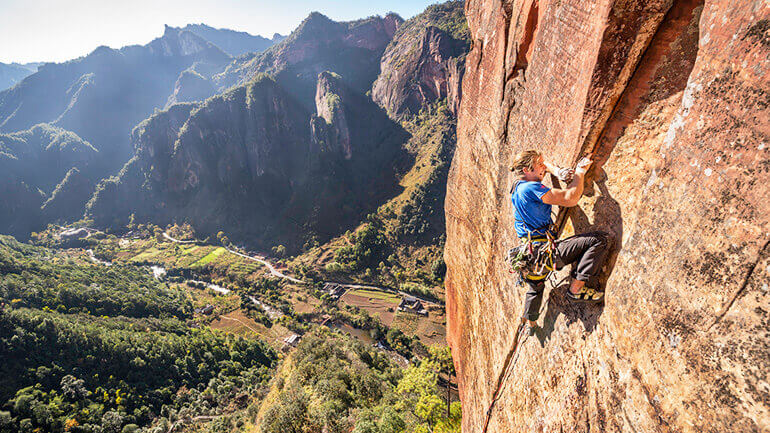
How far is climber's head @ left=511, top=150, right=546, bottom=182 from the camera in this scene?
17.9ft

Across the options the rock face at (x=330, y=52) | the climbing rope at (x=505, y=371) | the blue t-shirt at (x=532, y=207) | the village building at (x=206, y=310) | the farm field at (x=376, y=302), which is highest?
the rock face at (x=330, y=52)

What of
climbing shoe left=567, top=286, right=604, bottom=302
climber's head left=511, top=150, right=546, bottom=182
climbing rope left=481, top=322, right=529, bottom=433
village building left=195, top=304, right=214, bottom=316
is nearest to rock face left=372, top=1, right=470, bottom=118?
village building left=195, top=304, right=214, bottom=316

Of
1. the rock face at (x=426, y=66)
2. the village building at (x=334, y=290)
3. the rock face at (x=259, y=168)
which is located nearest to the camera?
the village building at (x=334, y=290)

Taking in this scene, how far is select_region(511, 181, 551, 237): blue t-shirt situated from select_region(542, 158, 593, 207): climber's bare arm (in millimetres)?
182

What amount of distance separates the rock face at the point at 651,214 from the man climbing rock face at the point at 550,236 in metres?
0.33

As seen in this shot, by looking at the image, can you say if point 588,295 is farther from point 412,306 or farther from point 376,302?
point 376,302

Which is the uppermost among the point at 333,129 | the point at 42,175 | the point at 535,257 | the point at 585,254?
the point at 333,129

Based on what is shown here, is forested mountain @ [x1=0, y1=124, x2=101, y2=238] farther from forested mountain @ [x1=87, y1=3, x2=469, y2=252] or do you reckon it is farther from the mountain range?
forested mountain @ [x1=87, y1=3, x2=469, y2=252]

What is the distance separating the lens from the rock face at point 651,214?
3.07m

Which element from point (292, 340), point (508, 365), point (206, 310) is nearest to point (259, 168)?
point (206, 310)

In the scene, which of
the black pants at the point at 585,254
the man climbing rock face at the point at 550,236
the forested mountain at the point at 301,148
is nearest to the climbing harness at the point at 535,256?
the man climbing rock face at the point at 550,236

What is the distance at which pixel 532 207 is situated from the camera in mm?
5457

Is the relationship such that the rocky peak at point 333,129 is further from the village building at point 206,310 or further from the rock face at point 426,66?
the village building at point 206,310

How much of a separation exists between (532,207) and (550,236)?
2.08 feet
